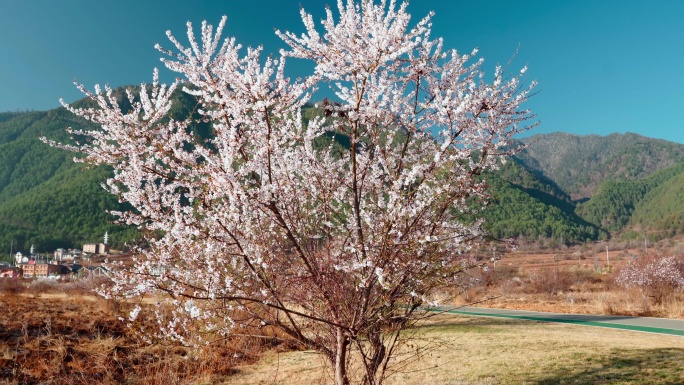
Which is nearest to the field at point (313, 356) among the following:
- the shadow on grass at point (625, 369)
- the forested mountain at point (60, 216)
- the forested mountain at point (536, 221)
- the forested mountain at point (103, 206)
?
the shadow on grass at point (625, 369)

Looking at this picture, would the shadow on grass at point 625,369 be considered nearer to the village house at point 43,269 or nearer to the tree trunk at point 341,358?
the tree trunk at point 341,358

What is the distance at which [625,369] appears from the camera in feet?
24.6

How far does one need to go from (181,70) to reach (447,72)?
Result: 7.91ft

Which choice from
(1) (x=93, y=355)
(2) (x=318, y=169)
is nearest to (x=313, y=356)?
(1) (x=93, y=355)

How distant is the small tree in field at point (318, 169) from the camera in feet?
11.3

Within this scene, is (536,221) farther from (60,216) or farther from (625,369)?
(625,369)

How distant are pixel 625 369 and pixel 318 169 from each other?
6.86m

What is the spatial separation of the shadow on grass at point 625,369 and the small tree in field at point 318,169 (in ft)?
14.0

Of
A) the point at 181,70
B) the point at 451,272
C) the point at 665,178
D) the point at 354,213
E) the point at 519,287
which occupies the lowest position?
the point at 519,287

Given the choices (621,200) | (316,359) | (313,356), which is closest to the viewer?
(316,359)

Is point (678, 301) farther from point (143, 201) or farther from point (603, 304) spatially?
point (143, 201)

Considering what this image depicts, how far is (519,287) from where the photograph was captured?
1320 inches

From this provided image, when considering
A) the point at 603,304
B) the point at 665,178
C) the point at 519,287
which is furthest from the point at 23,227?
the point at 665,178

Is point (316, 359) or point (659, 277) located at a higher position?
point (659, 277)
